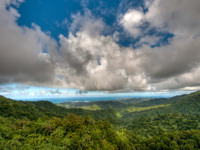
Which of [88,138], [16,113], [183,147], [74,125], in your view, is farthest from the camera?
[16,113]

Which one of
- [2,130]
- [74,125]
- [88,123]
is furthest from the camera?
[88,123]

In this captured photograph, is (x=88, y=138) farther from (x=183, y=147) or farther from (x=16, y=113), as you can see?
(x=16, y=113)

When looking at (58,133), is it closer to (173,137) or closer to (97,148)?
(97,148)

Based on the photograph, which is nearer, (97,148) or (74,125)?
(97,148)

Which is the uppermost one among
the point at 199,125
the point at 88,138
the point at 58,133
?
the point at 58,133

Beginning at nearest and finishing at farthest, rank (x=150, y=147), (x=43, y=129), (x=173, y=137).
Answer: (x=43, y=129) < (x=150, y=147) < (x=173, y=137)

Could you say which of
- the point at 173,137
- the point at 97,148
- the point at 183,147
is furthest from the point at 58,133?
the point at 173,137

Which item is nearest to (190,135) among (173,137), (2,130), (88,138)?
(173,137)

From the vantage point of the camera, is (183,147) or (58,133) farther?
(183,147)

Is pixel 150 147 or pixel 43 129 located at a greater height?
pixel 43 129
